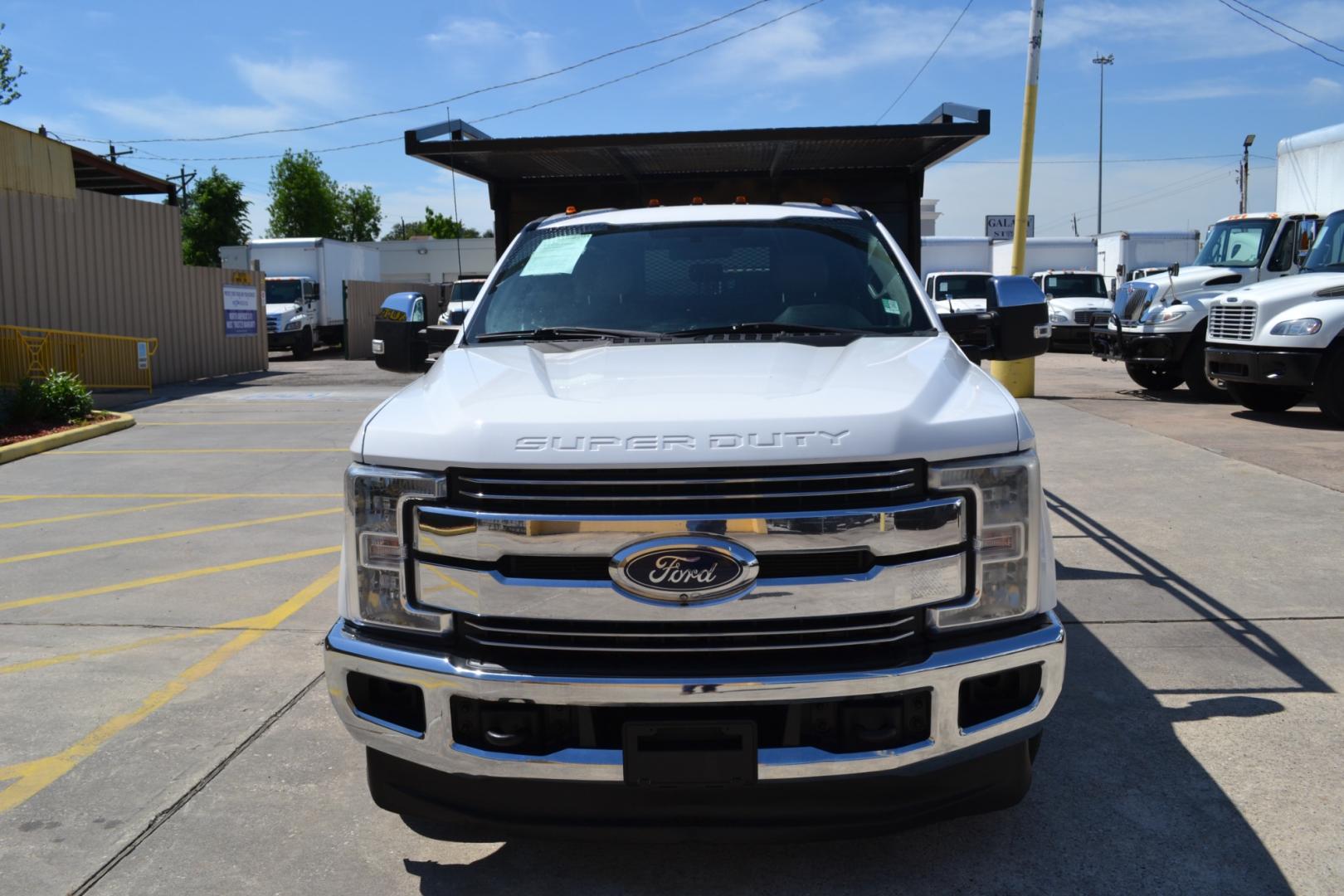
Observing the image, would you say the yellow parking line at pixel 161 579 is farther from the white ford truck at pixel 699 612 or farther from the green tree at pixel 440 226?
the green tree at pixel 440 226

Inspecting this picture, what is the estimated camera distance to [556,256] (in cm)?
463

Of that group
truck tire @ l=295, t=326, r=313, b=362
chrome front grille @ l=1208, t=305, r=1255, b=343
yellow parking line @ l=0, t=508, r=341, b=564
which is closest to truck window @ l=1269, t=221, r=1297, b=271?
chrome front grille @ l=1208, t=305, r=1255, b=343

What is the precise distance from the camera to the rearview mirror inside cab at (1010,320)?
4.52 metres

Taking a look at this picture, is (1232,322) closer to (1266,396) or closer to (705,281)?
(1266,396)

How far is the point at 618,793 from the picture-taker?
2703 millimetres

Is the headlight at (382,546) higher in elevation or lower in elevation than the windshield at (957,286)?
lower

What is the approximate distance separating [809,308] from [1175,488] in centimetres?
566

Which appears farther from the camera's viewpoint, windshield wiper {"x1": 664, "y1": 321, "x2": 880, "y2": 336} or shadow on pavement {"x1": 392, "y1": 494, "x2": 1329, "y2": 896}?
windshield wiper {"x1": 664, "y1": 321, "x2": 880, "y2": 336}

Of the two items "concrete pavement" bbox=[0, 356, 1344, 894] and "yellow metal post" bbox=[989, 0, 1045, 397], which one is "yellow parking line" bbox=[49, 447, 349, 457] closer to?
"concrete pavement" bbox=[0, 356, 1344, 894]

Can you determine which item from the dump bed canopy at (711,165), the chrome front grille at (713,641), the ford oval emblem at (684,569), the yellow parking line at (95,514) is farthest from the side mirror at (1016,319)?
the yellow parking line at (95,514)

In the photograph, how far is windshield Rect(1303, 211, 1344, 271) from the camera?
44.0 feet

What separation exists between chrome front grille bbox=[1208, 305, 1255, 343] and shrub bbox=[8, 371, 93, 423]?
13.5 metres

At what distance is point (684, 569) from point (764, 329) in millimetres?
1517

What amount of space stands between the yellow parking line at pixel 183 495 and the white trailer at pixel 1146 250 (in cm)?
2814
